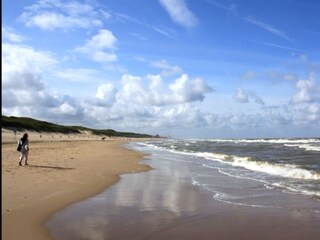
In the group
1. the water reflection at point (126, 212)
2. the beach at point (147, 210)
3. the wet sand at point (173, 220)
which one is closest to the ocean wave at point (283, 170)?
the beach at point (147, 210)

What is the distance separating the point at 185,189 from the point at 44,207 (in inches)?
216

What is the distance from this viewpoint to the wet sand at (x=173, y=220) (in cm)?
721

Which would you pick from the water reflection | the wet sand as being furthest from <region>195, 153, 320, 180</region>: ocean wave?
the wet sand

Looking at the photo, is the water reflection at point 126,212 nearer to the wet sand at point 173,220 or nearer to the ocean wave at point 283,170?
the wet sand at point 173,220

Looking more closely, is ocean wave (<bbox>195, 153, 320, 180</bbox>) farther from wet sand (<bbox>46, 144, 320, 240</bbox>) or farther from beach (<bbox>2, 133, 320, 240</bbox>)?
wet sand (<bbox>46, 144, 320, 240</bbox>)

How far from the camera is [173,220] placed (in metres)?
8.29

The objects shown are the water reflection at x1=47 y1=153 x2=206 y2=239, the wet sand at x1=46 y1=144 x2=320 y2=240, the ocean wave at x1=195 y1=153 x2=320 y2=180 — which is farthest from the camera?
the ocean wave at x1=195 y1=153 x2=320 y2=180

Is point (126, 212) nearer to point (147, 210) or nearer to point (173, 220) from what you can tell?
point (147, 210)

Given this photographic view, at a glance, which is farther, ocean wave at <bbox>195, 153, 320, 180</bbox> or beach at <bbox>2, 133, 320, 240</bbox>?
ocean wave at <bbox>195, 153, 320, 180</bbox>

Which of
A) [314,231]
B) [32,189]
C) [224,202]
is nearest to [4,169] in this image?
[32,189]

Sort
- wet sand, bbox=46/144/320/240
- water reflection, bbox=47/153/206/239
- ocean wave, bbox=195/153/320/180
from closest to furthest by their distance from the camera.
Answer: wet sand, bbox=46/144/320/240, water reflection, bbox=47/153/206/239, ocean wave, bbox=195/153/320/180

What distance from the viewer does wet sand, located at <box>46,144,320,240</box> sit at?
721cm

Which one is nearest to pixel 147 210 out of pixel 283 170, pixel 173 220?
pixel 173 220

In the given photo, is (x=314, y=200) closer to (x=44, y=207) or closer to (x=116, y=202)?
(x=116, y=202)
